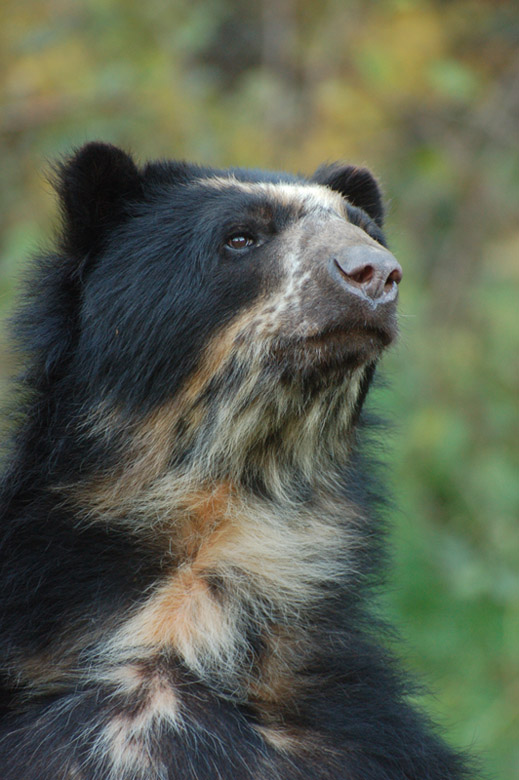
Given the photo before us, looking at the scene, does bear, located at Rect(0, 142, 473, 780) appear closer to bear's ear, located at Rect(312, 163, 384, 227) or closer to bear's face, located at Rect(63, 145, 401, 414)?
bear's face, located at Rect(63, 145, 401, 414)

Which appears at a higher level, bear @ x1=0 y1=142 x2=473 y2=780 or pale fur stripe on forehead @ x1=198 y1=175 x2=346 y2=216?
pale fur stripe on forehead @ x1=198 y1=175 x2=346 y2=216

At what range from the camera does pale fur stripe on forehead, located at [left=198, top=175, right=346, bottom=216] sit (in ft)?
11.7

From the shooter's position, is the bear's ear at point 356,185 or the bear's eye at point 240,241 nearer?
the bear's eye at point 240,241

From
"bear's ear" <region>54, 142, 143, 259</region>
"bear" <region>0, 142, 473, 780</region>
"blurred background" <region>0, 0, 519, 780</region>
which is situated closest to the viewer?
"bear" <region>0, 142, 473, 780</region>

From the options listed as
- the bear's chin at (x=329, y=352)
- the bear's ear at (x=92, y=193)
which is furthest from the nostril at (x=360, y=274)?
the bear's ear at (x=92, y=193)

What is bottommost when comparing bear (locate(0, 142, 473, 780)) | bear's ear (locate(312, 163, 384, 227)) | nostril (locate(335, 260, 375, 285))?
bear (locate(0, 142, 473, 780))

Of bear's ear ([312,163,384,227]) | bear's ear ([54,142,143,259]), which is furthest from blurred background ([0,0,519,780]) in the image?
bear's ear ([54,142,143,259])

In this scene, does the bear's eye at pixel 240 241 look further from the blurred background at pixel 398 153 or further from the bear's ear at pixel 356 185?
the blurred background at pixel 398 153

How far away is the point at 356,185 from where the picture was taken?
165 inches

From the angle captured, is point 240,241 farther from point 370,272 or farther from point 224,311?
point 370,272

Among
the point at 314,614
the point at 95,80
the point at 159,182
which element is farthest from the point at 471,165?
the point at 314,614

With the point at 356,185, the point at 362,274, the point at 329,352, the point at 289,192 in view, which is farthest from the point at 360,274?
the point at 356,185

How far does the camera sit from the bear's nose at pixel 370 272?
10.5 feet

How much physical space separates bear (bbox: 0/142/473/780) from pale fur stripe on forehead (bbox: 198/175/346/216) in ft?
0.04
